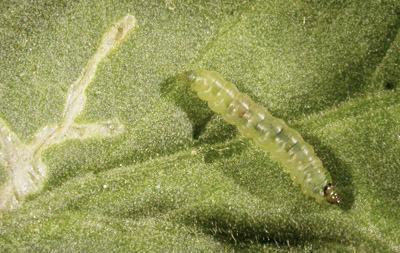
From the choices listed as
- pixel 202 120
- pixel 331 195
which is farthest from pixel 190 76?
pixel 331 195

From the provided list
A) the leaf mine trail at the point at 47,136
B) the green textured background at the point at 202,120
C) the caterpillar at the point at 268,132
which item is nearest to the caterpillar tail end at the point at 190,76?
the caterpillar at the point at 268,132

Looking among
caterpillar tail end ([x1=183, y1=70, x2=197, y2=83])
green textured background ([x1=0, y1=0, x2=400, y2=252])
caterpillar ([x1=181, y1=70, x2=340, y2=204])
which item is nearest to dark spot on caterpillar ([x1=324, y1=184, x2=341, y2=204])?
caterpillar ([x1=181, y1=70, x2=340, y2=204])

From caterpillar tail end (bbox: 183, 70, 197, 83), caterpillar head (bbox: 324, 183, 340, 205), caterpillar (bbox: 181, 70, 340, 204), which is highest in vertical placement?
caterpillar tail end (bbox: 183, 70, 197, 83)

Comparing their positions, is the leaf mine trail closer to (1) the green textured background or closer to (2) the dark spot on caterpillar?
(1) the green textured background

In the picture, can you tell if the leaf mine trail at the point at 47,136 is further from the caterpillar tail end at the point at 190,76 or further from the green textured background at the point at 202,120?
the caterpillar tail end at the point at 190,76

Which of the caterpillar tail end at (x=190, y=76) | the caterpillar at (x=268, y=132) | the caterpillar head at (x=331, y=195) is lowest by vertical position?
the caterpillar head at (x=331, y=195)

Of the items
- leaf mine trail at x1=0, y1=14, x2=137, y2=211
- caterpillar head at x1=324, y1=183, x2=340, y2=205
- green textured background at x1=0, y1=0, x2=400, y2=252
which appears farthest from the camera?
leaf mine trail at x1=0, y1=14, x2=137, y2=211
